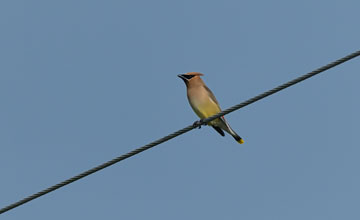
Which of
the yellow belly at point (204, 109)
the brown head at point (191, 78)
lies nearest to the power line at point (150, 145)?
the yellow belly at point (204, 109)

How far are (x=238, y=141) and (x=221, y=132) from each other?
0.32m

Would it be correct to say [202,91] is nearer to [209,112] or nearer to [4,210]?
[209,112]

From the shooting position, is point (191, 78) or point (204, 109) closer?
point (204, 109)

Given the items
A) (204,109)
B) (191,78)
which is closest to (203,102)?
(204,109)

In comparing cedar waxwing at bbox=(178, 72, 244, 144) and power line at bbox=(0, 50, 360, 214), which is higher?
cedar waxwing at bbox=(178, 72, 244, 144)

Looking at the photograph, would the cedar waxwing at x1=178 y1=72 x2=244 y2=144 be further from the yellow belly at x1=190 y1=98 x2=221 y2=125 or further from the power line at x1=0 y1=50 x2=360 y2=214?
the power line at x1=0 y1=50 x2=360 y2=214

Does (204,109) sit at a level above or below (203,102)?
below

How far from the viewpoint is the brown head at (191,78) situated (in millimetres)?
10508

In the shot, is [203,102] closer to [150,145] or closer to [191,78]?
[191,78]

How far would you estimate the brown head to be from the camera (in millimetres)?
10508

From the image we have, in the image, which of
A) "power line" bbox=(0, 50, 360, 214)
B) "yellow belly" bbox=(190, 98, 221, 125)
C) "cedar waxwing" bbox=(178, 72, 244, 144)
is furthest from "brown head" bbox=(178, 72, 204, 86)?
"power line" bbox=(0, 50, 360, 214)

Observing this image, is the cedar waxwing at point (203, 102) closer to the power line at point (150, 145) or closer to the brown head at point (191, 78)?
the brown head at point (191, 78)

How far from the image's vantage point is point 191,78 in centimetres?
1059

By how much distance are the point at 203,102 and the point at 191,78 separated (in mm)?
713
